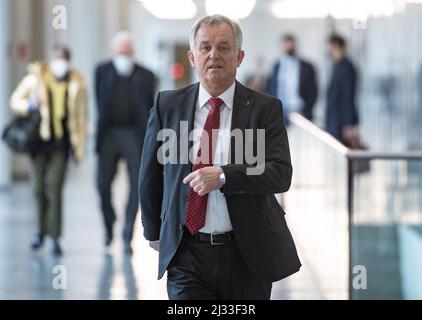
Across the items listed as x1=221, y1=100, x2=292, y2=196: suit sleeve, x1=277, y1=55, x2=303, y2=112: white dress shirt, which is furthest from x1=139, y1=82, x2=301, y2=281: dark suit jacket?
x1=277, y1=55, x2=303, y2=112: white dress shirt

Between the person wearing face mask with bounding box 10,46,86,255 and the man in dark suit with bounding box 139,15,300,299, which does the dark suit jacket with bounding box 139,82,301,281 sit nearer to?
the man in dark suit with bounding box 139,15,300,299

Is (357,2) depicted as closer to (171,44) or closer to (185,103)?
(185,103)

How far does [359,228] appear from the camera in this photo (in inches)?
289

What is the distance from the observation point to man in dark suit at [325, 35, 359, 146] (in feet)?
47.6

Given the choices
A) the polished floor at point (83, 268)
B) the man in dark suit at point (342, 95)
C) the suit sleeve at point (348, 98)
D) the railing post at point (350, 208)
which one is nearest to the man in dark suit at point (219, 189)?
the railing post at point (350, 208)

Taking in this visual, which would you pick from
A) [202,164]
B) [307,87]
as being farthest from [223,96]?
[307,87]

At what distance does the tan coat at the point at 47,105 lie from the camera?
996 centimetres

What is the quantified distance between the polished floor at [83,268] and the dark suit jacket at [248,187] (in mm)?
3662

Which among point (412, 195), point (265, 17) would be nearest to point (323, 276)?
point (412, 195)

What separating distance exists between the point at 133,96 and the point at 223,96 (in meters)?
5.94

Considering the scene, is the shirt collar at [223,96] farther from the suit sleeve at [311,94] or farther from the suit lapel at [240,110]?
the suit sleeve at [311,94]

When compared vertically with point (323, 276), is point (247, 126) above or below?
above

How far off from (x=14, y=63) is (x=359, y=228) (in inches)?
435

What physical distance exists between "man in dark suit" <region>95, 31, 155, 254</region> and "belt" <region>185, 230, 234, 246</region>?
5.84 metres
